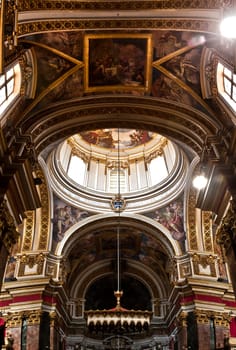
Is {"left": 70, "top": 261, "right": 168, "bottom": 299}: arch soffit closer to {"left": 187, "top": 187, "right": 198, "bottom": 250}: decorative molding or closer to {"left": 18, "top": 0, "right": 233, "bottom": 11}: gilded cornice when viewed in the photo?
{"left": 187, "top": 187, "right": 198, "bottom": 250}: decorative molding

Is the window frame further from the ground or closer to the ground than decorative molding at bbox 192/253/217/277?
further from the ground

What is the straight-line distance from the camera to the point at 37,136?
12430 mm

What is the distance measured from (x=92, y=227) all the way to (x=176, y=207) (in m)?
3.61

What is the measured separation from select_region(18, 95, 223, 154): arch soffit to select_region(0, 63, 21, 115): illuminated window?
2.40 feet

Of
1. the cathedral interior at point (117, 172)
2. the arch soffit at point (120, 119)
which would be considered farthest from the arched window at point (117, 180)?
the arch soffit at point (120, 119)

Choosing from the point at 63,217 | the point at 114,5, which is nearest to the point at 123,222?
the point at 63,217

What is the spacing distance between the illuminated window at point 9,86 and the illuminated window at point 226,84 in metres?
5.05

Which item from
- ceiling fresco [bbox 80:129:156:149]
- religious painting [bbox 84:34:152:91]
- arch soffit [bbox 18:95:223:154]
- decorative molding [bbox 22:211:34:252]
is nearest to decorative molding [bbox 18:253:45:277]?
decorative molding [bbox 22:211:34:252]

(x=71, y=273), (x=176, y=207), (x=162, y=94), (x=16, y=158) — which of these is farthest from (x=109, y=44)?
(x=71, y=273)

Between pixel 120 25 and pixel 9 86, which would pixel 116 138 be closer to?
pixel 9 86

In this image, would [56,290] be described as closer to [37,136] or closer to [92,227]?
[92,227]

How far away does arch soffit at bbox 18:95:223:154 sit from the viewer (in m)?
12.4

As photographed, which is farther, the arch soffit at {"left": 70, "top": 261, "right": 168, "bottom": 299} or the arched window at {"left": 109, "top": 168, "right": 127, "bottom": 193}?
the arch soffit at {"left": 70, "top": 261, "right": 168, "bottom": 299}

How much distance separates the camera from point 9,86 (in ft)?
38.5
